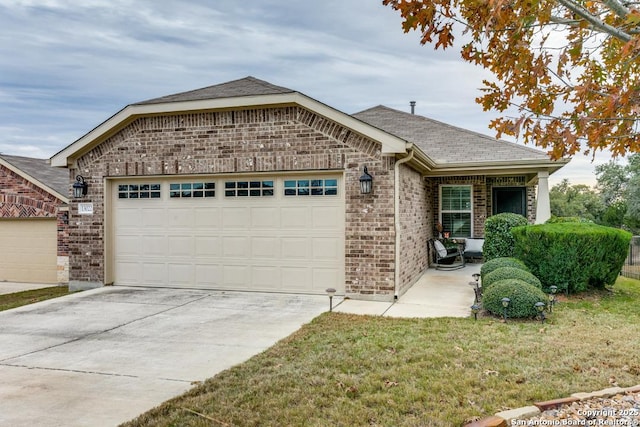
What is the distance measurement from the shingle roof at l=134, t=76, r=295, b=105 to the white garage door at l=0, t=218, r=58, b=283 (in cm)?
546

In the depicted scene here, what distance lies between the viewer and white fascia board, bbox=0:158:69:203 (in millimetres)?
11836

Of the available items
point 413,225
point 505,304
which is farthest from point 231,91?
point 505,304

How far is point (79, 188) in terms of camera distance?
32.0 ft

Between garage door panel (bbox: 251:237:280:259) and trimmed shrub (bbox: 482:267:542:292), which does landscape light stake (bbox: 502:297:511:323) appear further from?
garage door panel (bbox: 251:237:280:259)

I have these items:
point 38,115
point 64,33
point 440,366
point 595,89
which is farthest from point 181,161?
point 38,115

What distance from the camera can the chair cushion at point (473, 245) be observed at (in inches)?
520

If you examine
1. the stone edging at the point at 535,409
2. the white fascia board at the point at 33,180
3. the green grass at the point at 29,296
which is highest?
the white fascia board at the point at 33,180

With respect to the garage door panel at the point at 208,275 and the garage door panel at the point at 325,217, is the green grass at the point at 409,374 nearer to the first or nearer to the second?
the garage door panel at the point at 325,217

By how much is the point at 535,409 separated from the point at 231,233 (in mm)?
6882

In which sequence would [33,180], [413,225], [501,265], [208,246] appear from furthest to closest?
[33,180] → [413,225] → [208,246] → [501,265]

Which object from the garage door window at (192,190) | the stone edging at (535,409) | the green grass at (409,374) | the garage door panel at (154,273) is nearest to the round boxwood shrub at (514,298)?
the green grass at (409,374)

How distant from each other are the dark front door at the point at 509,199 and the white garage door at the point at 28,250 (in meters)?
12.7

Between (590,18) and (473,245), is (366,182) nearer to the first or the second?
(590,18)

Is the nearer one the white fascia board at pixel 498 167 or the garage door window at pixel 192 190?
the garage door window at pixel 192 190
